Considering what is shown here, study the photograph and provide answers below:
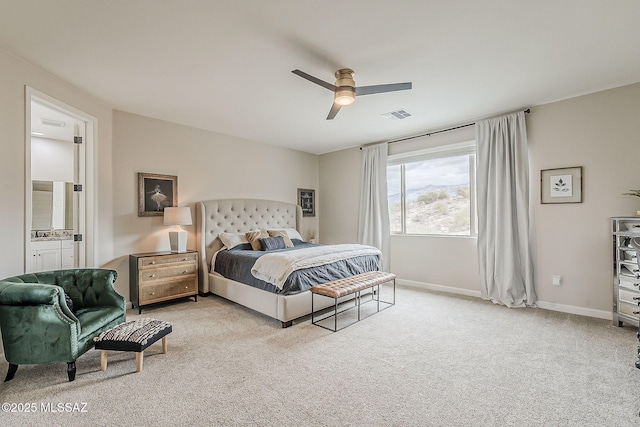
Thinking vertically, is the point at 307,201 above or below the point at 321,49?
below

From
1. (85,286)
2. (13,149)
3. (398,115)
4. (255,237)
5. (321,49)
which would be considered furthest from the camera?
(255,237)

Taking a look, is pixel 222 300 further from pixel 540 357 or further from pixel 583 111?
pixel 583 111

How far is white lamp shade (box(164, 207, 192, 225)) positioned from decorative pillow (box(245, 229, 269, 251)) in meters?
Answer: 1.04

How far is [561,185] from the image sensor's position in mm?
3824

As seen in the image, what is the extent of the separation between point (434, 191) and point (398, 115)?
1.62 m

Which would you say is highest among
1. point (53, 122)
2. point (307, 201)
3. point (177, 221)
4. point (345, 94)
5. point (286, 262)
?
point (53, 122)

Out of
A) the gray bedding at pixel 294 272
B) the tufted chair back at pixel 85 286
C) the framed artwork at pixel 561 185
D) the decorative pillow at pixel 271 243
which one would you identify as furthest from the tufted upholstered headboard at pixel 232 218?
the framed artwork at pixel 561 185

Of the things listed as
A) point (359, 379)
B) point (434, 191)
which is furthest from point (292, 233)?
point (359, 379)

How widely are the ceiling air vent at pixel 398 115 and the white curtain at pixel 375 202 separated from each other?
3.88 ft

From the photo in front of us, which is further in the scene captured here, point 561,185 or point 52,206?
point 52,206

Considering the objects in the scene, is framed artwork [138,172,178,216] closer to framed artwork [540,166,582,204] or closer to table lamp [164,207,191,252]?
table lamp [164,207,191,252]

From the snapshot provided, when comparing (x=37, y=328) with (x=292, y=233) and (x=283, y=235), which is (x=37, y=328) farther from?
(x=292, y=233)

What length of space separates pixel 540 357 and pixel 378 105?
10.6ft

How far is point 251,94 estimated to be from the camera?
11.6ft
